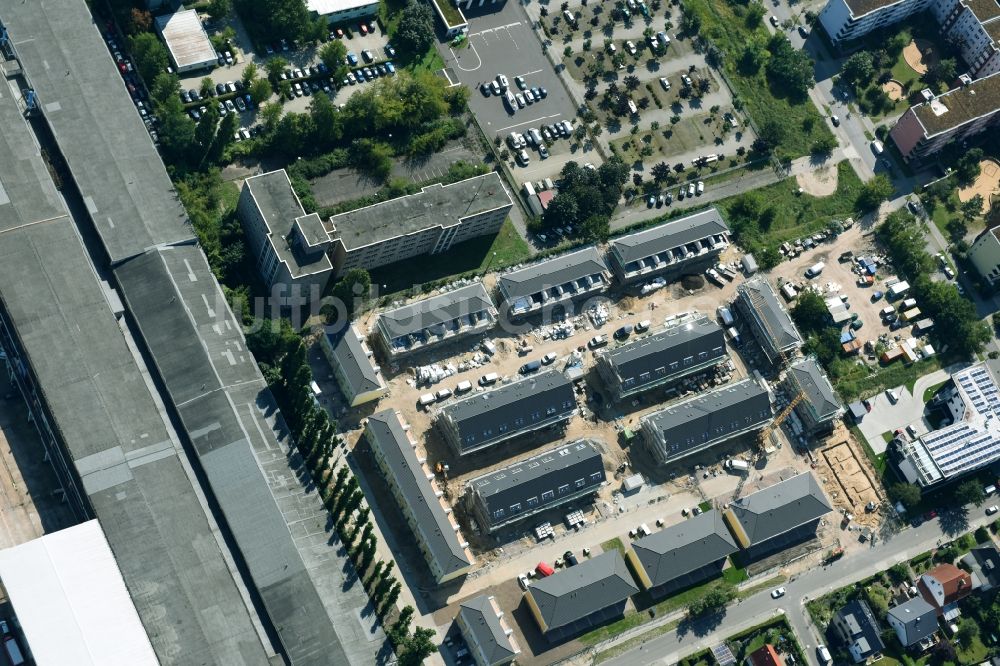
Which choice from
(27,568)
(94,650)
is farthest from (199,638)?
(27,568)

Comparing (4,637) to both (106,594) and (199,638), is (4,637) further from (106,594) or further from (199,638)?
(199,638)

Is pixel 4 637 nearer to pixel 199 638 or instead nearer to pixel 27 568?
pixel 27 568

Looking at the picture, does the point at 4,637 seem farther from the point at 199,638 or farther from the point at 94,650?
the point at 199,638

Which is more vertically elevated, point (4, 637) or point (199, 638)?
point (4, 637)

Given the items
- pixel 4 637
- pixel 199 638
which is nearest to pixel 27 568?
pixel 4 637

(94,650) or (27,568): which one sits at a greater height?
(27,568)
